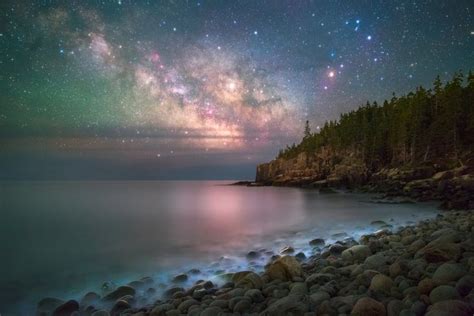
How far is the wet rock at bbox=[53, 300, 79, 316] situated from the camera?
7.56 m

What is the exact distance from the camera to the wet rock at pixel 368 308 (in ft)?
15.2

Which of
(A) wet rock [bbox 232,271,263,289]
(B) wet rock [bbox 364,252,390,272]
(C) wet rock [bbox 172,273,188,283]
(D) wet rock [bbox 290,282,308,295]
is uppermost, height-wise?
(B) wet rock [bbox 364,252,390,272]

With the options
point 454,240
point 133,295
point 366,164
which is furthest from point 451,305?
point 366,164

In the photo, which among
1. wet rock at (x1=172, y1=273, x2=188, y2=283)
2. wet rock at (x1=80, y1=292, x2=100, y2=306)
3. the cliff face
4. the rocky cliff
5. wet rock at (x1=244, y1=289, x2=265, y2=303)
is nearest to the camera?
wet rock at (x1=244, y1=289, x2=265, y2=303)

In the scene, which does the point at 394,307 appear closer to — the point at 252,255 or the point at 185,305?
the point at 185,305

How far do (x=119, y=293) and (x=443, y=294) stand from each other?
301 inches

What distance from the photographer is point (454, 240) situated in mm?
7711

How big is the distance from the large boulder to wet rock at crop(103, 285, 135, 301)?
392 cm

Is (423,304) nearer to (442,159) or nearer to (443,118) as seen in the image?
(442,159)

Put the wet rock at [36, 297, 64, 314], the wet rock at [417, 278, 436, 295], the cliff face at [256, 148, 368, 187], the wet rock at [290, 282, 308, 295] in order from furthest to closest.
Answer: the cliff face at [256, 148, 368, 187]
the wet rock at [36, 297, 64, 314]
the wet rock at [290, 282, 308, 295]
the wet rock at [417, 278, 436, 295]

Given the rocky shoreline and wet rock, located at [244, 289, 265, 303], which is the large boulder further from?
wet rock, located at [244, 289, 265, 303]

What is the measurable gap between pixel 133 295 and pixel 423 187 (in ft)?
119

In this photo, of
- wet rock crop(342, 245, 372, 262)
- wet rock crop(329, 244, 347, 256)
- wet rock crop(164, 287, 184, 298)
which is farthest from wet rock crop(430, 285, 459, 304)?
wet rock crop(329, 244, 347, 256)

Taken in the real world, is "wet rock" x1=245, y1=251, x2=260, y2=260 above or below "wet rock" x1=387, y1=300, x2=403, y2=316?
below
